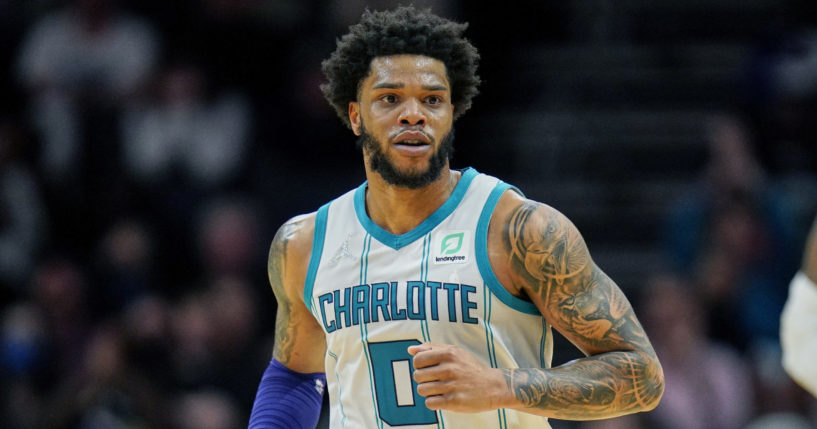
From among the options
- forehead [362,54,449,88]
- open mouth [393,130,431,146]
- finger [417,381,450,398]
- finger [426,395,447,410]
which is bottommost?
finger [426,395,447,410]

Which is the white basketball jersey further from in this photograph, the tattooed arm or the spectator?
the spectator

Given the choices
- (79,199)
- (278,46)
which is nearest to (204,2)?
(278,46)

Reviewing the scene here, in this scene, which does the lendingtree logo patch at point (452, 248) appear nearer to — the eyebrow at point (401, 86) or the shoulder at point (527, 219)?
the shoulder at point (527, 219)

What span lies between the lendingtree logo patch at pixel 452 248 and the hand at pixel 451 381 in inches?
19.8

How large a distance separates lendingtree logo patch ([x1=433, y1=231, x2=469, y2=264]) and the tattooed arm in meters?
0.63

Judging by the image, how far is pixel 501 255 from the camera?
4.22 meters

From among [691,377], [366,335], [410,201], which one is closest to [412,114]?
[410,201]

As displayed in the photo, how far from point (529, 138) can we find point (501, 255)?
6.37 metres

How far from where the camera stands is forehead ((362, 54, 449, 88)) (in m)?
4.38

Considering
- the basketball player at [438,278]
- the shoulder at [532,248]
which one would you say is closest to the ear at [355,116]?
the basketball player at [438,278]

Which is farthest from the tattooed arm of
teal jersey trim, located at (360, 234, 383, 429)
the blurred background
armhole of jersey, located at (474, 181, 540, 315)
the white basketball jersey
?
the blurred background

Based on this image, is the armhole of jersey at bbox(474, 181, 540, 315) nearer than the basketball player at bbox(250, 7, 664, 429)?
No

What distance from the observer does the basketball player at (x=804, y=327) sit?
3.95 meters

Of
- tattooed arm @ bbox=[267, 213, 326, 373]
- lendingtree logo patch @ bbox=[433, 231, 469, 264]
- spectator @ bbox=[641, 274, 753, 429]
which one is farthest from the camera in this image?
spectator @ bbox=[641, 274, 753, 429]
